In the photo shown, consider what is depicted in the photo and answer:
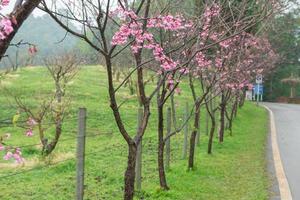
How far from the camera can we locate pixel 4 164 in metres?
12.7

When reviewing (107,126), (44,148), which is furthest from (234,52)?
(107,126)

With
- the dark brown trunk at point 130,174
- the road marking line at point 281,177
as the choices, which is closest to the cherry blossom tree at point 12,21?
the dark brown trunk at point 130,174

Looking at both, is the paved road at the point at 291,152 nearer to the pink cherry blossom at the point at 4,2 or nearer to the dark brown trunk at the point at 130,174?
the dark brown trunk at the point at 130,174

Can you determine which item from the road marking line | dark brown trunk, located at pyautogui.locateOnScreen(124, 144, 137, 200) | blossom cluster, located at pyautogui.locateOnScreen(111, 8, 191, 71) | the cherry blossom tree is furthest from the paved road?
the cherry blossom tree

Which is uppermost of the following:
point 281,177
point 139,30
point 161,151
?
Result: point 139,30

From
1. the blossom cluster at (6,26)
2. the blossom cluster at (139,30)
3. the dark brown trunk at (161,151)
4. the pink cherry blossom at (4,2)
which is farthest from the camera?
the dark brown trunk at (161,151)

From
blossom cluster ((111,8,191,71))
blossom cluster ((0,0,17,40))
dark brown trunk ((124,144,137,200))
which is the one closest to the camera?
blossom cluster ((0,0,17,40))

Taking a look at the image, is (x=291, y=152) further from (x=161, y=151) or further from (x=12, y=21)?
(x=12, y=21)

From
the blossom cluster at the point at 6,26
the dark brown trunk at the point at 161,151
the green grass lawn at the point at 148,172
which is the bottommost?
the green grass lawn at the point at 148,172

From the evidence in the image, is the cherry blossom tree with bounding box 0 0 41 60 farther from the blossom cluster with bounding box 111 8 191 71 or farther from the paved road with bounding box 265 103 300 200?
the paved road with bounding box 265 103 300 200

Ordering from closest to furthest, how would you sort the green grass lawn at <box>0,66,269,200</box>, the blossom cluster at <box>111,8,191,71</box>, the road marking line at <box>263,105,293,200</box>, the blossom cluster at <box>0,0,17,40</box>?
the blossom cluster at <box>0,0,17,40</box>, the blossom cluster at <box>111,8,191,71</box>, the road marking line at <box>263,105,293,200</box>, the green grass lawn at <box>0,66,269,200</box>

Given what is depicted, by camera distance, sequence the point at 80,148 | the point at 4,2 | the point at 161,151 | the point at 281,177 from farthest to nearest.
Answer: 1. the point at 281,177
2. the point at 161,151
3. the point at 80,148
4. the point at 4,2

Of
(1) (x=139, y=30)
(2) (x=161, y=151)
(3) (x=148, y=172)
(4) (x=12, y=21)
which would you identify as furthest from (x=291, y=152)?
(4) (x=12, y=21)

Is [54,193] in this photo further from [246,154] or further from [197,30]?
[246,154]
